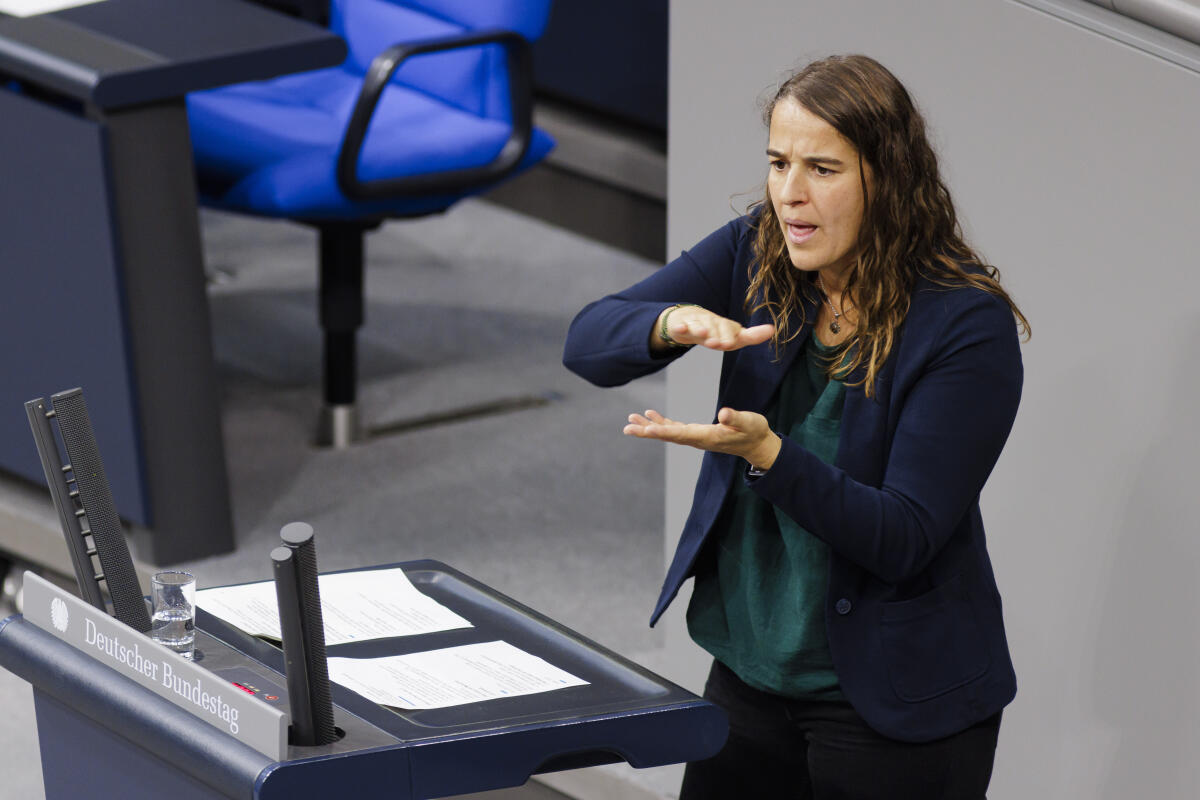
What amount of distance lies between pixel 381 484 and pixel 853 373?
2.33m

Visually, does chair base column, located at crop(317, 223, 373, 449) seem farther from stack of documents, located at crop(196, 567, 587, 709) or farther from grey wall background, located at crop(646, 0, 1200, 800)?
stack of documents, located at crop(196, 567, 587, 709)

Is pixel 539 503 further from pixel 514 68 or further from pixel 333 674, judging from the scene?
pixel 333 674

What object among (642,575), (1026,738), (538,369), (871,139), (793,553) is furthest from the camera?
(538,369)

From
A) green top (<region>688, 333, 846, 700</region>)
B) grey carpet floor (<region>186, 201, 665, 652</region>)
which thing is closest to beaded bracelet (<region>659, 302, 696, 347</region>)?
green top (<region>688, 333, 846, 700</region>)

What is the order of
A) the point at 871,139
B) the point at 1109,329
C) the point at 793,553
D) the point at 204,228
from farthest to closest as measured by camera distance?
the point at 204,228, the point at 1109,329, the point at 793,553, the point at 871,139

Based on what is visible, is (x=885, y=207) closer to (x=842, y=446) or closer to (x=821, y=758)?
(x=842, y=446)

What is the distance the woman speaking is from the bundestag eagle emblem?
494 mm

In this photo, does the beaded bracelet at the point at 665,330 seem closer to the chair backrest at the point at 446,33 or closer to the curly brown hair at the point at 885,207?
the curly brown hair at the point at 885,207

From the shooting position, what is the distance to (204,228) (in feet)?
18.3

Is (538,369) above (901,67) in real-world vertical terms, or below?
below

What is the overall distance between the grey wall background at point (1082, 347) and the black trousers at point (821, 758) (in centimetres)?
54

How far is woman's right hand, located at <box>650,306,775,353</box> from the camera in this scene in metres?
1.59

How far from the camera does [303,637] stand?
1.33 meters

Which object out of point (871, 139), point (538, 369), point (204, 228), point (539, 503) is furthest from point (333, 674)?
point (204, 228)
